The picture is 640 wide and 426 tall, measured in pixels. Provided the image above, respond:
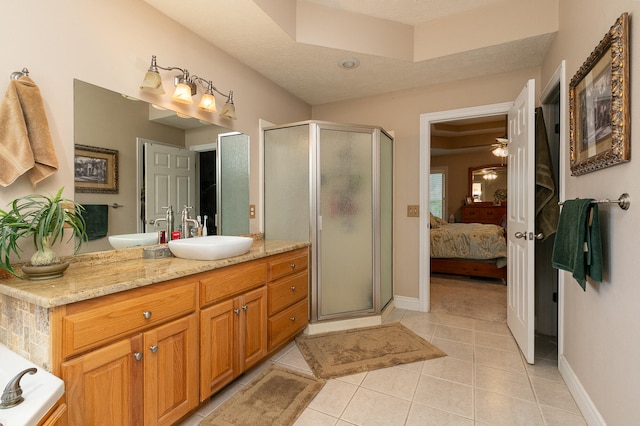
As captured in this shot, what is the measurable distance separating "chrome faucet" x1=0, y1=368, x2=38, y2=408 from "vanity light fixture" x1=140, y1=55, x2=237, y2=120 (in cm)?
157

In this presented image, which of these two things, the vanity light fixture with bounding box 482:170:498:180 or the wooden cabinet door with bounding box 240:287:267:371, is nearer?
the wooden cabinet door with bounding box 240:287:267:371

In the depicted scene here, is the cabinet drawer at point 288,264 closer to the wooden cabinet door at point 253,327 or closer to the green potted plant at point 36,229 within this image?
the wooden cabinet door at point 253,327

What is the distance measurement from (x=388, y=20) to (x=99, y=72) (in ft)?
7.31

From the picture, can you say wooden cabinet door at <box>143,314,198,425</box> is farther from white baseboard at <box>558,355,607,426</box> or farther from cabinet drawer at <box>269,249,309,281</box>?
white baseboard at <box>558,355,607,426</box>

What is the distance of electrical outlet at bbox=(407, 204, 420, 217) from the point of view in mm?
3291

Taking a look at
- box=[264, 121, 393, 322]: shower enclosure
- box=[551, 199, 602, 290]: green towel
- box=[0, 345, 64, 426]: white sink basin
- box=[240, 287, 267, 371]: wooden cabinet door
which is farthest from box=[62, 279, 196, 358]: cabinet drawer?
box=[551, 199, 602, 290]: green towel

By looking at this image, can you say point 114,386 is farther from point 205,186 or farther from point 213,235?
point 205,186

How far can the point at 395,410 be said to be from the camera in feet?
5.65

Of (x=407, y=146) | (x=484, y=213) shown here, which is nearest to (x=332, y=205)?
(x=407, y=146)

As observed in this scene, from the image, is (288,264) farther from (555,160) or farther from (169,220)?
(555,160)

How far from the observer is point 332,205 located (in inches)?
110

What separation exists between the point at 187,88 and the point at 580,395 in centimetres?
303

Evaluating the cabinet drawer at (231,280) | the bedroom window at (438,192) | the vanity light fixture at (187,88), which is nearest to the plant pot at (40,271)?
the cabinet drawer at (231,280)

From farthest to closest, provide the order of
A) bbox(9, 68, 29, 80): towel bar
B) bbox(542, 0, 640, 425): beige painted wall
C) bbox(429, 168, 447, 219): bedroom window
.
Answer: bbox(429, 168, 447, 219): bedroom window < bbox(9, 68, 29, 80): towel bar < bbox(542, 0, 640, 425): beige painted wall
